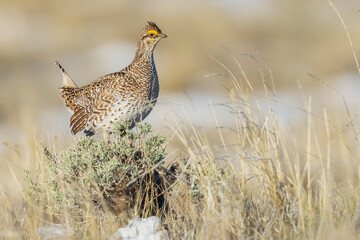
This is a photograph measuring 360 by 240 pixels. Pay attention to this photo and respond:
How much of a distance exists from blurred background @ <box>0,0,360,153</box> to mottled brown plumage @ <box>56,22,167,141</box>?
6655 millimetres

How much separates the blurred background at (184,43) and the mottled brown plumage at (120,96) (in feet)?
21.8

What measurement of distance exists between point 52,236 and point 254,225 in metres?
1.34

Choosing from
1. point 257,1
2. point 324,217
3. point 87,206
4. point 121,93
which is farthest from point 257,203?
point 257,1

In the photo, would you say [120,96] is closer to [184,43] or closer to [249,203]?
[249,203]

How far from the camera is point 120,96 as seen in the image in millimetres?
5203

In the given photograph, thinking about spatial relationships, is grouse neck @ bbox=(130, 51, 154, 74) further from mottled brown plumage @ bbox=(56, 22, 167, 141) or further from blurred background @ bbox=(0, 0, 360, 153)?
blurred background @ bbox=(0, 0, 360, 153)

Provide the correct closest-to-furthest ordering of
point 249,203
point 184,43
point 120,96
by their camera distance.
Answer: point 249,203 → point 120,96 → point 184,43

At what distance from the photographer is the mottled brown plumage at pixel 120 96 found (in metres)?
5.17

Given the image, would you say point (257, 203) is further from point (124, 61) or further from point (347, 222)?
point (124, 61)

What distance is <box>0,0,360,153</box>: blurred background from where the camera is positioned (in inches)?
624

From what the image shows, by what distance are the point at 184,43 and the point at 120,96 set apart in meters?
14.7

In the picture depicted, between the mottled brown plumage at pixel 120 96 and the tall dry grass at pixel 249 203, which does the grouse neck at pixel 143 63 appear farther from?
the tall dry grass at pixel 249 203

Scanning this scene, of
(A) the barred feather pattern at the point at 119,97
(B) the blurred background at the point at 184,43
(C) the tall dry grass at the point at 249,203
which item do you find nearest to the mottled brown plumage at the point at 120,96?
(A) the barred feather pattern at the point at 119,97

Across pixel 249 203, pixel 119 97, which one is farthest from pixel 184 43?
pixel 249 203
